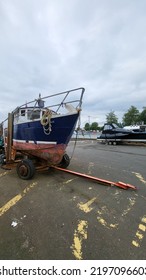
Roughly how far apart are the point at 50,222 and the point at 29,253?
0.75m

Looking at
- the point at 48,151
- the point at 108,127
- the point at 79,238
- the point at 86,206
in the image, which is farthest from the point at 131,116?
the point at 79,238

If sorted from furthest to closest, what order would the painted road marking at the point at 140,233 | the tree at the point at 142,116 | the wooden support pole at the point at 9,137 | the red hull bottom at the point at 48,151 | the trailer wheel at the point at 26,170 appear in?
the tree at the point at 142,116 < the wooden support pole at the point at 9,137 < the red hull bottom at the point at 48,151 < the trailer wheel at the point at 26,170 < the painted road marking at the point at 140,233

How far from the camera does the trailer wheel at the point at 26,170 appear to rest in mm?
5121

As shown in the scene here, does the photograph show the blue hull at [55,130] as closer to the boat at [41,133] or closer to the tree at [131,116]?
the boat at [41,133]

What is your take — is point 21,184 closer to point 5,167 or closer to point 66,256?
point 5,167

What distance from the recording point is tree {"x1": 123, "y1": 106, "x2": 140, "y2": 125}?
61.8 m

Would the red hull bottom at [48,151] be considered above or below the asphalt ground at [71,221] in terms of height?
above

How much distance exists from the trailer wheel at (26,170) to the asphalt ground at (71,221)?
0.25 metres

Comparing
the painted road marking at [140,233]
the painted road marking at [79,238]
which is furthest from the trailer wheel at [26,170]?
the painted road marking at [140,233]

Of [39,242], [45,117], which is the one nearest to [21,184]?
[45,117]

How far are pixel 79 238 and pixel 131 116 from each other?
6510 cm

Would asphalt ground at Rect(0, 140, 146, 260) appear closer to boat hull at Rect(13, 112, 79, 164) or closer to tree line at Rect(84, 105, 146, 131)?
boat hull at Rect(13, 112, 79, 164)

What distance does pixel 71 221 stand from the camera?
2967mm
